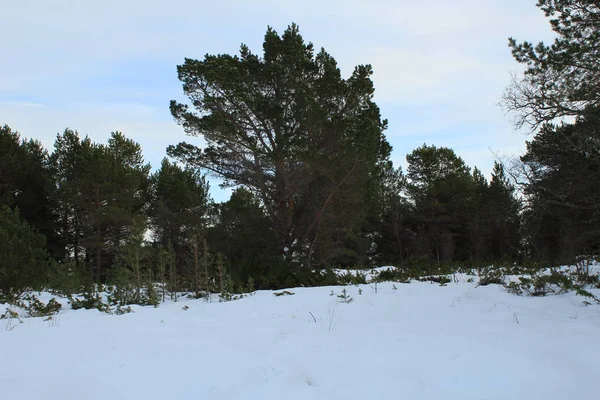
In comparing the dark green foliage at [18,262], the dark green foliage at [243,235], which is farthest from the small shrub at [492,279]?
the dark green foliage at [243,235]

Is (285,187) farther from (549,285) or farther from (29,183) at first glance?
(29,183)

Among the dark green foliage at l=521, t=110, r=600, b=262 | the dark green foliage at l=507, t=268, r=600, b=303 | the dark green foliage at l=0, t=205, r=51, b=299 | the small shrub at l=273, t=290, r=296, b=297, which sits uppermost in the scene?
the dark green foliage at l=521, t=110, r=600, b=262

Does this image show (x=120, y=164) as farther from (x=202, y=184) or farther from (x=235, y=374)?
(x=235, y=374)

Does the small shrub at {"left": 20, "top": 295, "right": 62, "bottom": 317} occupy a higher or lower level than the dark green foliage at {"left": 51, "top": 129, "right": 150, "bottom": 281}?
lower

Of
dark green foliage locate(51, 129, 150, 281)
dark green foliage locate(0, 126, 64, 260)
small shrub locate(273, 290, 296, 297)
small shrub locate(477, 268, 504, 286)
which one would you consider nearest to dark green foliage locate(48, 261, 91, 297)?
small shrub locate(273, 290, 296, 297)

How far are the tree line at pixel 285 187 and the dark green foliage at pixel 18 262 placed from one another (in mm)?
26

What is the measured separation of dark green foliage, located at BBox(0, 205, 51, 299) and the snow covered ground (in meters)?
2.96

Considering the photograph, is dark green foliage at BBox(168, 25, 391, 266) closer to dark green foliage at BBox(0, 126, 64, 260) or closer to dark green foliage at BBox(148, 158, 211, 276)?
dark green foliage at BBox(148, 158, 211, 276)

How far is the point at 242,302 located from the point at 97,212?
57.8 feet

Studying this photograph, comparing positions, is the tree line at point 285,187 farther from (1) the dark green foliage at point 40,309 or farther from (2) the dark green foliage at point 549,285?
(2) the dark green foliage at point 549,285

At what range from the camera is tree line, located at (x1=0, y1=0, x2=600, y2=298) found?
26.8ft

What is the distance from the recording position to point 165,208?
23562mm

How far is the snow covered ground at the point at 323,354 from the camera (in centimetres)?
247

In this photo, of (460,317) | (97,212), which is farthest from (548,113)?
(97,212)
